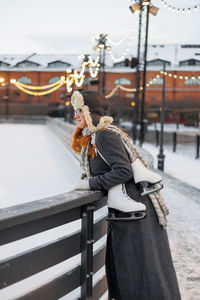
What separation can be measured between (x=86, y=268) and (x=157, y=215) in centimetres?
63

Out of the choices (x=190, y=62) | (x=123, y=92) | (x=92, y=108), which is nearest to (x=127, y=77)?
(x=123, y=92)

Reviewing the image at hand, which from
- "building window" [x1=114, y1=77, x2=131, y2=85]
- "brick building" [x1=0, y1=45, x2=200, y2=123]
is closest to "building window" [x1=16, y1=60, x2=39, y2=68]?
"brick building" [x1=0, y1=45, x2=200, y2=123]

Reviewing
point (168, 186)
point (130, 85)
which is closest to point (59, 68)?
point (130, 85)

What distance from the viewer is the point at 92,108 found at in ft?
9.04

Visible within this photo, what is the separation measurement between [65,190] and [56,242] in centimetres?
637

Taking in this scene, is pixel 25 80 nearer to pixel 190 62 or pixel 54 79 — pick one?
pixel 54 79

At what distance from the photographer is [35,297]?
234cm

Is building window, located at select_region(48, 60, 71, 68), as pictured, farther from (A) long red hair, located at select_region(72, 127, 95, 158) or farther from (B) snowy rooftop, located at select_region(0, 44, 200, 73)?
(A) long red hair, located at select_region(72, 127, 95, 158)

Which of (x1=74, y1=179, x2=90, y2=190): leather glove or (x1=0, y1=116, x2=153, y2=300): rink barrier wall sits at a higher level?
(x1=74, y1=179, x2=90, y2=190): leather glove

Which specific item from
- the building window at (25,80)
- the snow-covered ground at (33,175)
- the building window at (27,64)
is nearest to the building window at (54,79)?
the building window at (25,80)

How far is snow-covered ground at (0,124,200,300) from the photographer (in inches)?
160

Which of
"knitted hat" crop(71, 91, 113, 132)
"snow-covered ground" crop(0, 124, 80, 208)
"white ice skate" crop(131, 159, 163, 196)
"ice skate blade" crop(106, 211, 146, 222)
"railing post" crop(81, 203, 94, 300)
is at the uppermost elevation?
"knitted hat" crop(71, 91, 113, 132)

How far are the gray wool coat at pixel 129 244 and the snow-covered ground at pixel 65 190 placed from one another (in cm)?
42

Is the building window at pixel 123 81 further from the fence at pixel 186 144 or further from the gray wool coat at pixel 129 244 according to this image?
the gray wool coat at pixel 129 244
